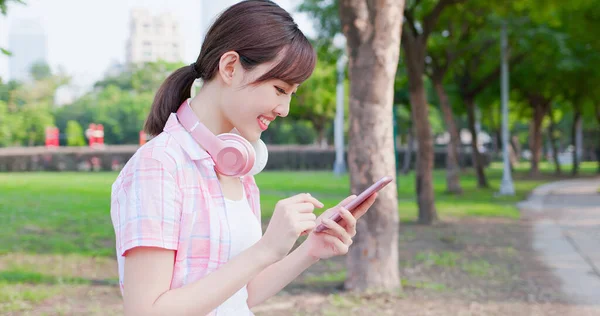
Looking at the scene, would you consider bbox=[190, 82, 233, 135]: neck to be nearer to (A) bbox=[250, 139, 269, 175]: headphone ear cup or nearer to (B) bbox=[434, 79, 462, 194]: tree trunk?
(A) bbox=[250, 139, 269, 175]: headphone ear cup

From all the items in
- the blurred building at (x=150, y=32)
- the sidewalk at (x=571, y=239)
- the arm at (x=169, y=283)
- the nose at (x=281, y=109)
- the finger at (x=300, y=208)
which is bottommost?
the sidewalk at (x=571, y=239)

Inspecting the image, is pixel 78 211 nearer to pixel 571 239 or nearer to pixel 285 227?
pixel 571 239

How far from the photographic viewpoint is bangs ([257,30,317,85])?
1.79 meters

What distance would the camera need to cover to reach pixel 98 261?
8016 mm

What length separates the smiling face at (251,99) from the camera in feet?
5.86

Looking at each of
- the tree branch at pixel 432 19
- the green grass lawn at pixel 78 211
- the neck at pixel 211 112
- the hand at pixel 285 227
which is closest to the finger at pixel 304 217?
the hand at pixel 285 227

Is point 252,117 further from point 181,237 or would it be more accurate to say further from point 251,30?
point 181,237

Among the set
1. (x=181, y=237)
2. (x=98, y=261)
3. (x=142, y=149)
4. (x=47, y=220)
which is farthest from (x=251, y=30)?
(x=47, y=220)

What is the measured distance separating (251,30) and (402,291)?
17.8 feet

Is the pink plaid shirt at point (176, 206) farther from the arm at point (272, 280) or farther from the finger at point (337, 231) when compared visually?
the arm at point (272, 280)

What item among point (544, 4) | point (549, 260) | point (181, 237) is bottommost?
point (549, 260)

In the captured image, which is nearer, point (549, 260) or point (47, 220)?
point (549, 260)

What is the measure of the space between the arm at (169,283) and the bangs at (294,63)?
1.45ft

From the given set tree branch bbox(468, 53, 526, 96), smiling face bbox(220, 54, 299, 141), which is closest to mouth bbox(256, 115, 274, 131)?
smiling face bbox(220, 54, 299, 141)
